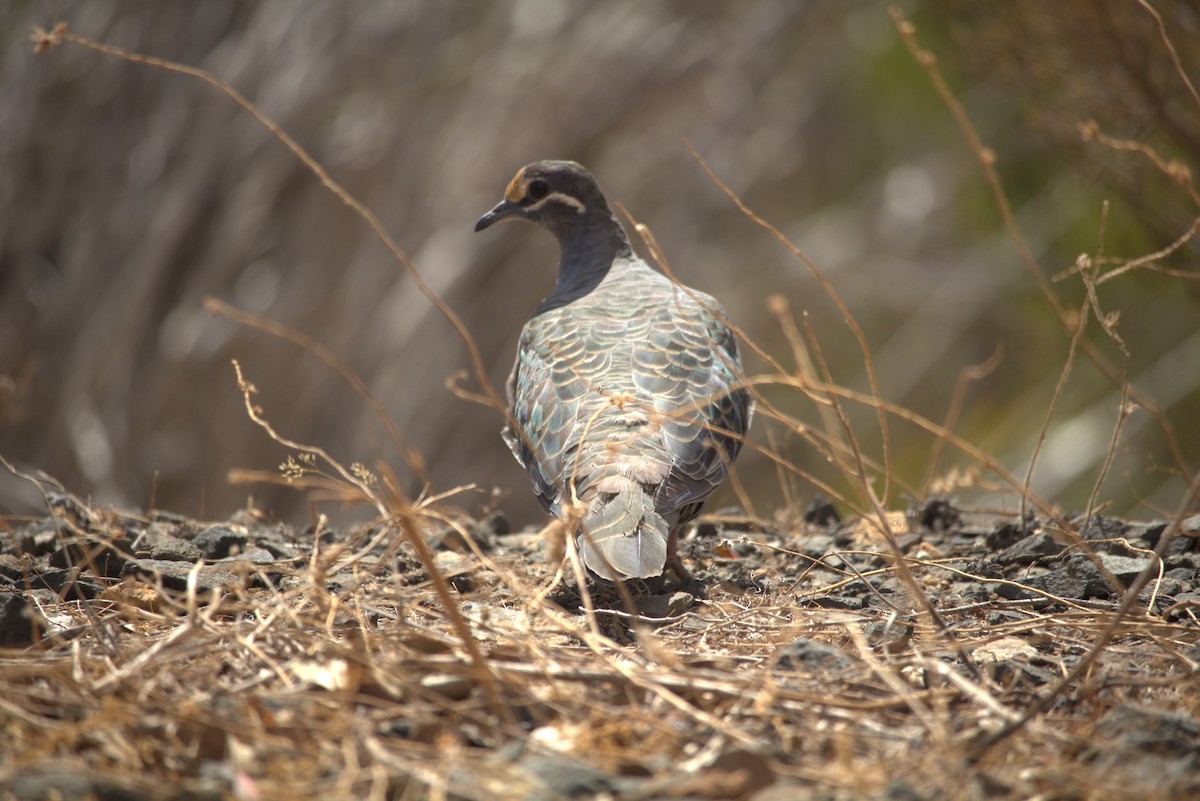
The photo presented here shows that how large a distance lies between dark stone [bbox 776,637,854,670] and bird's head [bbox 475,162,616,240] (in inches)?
122

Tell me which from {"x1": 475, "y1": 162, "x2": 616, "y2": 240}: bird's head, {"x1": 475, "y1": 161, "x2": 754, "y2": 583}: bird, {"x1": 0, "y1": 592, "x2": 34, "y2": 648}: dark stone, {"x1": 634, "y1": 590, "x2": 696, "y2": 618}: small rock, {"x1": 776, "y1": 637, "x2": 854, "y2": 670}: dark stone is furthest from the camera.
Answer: {"x1": 475, "y1": 162, "x2": 616, "y2": 240}: bird's head

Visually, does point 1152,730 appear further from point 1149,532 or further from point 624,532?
point 1149,532

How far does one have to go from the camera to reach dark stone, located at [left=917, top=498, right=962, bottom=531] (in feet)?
14.1

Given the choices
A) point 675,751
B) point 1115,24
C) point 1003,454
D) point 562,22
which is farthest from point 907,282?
point 675,751

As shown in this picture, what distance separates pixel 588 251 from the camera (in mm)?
5324

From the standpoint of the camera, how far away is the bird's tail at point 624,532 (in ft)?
10.4

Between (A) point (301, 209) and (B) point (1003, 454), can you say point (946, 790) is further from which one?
(B) point (1003, 454)

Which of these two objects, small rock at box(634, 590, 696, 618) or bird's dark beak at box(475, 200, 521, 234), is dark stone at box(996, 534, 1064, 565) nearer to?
small rock at box(634, 590, 696, 618)

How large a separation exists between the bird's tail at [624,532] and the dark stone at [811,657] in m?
0.58

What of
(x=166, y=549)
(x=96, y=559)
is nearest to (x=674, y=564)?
(x=166, y=549)

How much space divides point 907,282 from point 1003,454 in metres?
2.62

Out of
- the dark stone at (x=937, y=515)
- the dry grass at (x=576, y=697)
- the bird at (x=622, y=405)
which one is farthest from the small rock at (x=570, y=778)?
the dark stone at (x=937, y=515)

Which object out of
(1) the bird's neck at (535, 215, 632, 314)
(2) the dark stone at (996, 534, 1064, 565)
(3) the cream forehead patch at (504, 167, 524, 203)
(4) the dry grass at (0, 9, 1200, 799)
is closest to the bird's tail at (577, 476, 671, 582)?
(4) the dry grass at (0, 9, 1200, 799)

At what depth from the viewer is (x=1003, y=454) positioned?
10.6 meters
